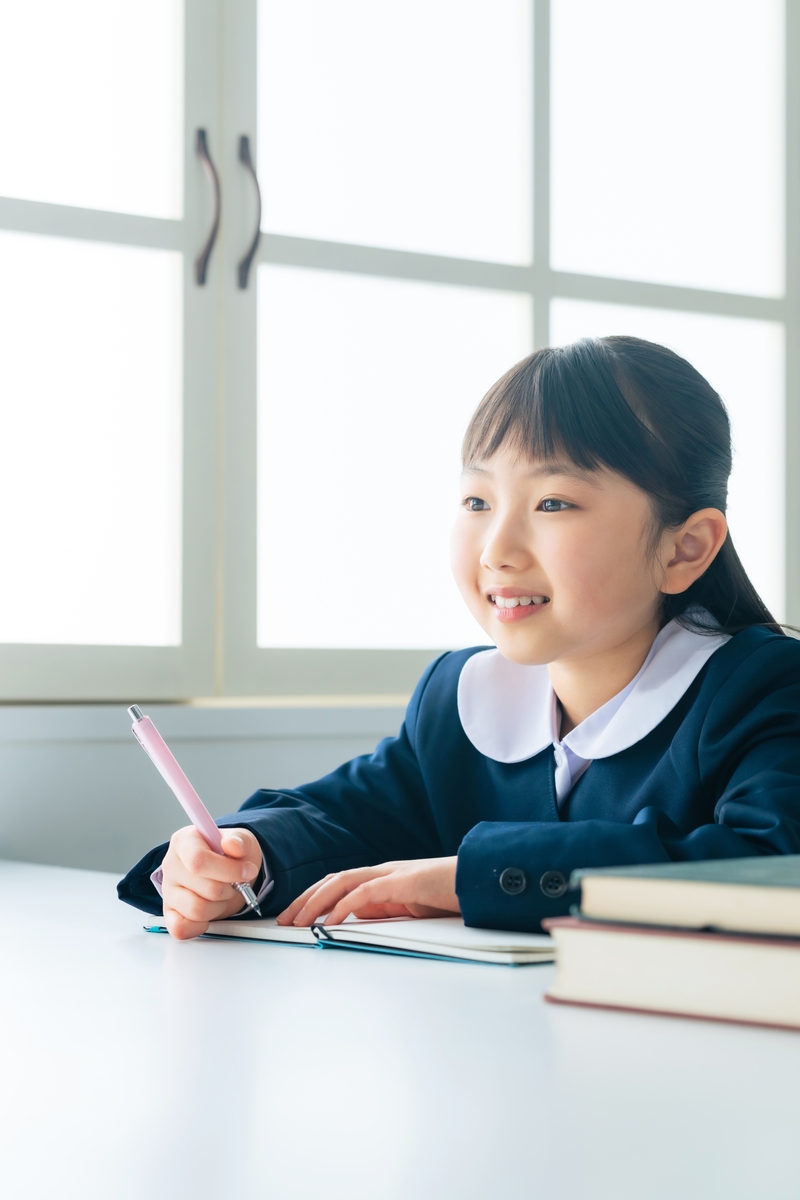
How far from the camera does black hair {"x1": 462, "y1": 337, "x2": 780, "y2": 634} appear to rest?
1.01 meters

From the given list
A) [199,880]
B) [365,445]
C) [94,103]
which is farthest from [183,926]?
[94,103]

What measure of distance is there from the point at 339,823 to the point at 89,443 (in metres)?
0.79

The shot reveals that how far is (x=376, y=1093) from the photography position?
50 cm

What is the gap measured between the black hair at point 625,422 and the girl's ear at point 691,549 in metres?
0.01

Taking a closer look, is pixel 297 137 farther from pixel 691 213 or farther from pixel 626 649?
pixel 626 649

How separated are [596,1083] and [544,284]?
172 centimetres

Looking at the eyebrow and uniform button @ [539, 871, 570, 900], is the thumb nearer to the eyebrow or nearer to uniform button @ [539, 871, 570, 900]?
uniform button @ [539, 871, 570, 900]

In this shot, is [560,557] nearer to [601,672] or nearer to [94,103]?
[601,672]

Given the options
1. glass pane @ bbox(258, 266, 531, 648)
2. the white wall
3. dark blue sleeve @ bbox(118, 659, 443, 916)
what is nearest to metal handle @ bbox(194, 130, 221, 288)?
glass pane @ bbox(258, 266, 531, 648)

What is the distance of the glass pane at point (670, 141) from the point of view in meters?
2.12

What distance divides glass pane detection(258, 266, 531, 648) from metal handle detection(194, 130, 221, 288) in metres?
0.11

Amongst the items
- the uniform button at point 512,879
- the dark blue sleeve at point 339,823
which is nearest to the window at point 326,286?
the dark blue sleeve at point 339,823

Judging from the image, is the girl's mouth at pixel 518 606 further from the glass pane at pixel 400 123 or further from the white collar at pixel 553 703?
the glass pane at pixel 400 123

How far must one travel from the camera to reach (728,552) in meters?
1.13
